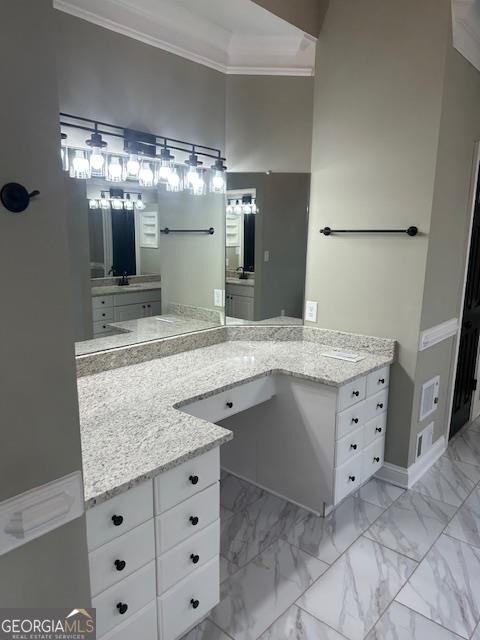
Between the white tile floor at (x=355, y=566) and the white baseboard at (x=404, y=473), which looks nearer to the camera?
the white tile floor at (x=355, y=566)

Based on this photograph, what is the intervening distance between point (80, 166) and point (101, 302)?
2.17ft

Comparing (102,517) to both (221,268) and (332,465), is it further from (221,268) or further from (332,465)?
(221,268)

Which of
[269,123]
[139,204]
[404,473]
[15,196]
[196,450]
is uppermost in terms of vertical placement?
[269,123]

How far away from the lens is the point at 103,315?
7.55ft

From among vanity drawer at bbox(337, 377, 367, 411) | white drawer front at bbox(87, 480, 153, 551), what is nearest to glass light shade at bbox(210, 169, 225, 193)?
vanity drawer at bbox(337, 377, 367, 411)

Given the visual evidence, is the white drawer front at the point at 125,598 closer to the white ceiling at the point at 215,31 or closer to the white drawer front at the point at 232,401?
the white drawer front at the point at 232,401

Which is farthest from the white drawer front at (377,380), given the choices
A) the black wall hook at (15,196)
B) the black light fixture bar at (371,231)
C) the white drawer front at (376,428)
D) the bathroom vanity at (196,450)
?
the black wall hook at (15,196)

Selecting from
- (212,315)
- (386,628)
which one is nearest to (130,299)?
(212,315)

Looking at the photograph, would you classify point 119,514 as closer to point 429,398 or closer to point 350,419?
point 350,419

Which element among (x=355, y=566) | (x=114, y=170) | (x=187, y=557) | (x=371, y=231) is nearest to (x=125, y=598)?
(x=187, y=557)

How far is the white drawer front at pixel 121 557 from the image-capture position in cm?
129

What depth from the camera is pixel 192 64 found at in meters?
2.50

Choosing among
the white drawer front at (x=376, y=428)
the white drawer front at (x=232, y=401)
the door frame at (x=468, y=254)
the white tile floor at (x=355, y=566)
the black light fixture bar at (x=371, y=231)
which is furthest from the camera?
the door frame at (x=468, y=254)

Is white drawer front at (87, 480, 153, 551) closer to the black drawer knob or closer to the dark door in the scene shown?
the black drawer knob
